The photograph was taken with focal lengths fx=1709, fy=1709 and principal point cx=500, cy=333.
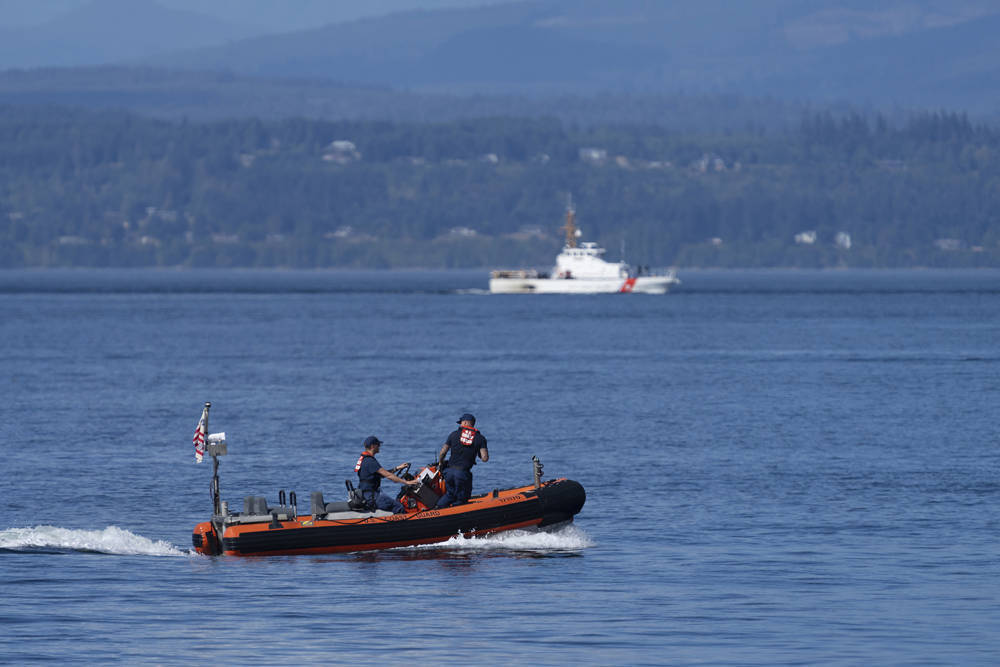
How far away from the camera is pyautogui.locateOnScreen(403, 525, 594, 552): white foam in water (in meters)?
35.6

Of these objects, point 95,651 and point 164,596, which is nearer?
point 95,651

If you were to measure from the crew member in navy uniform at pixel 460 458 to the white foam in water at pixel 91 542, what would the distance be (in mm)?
5633

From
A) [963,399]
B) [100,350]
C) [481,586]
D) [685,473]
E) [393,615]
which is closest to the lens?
[393,615]

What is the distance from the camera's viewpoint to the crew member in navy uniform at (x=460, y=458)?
35312 mm

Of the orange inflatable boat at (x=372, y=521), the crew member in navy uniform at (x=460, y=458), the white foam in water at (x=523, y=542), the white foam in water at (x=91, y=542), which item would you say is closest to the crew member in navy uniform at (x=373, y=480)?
the orange inflatable boat at (x=372, y=521)

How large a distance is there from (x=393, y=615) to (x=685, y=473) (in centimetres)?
1940

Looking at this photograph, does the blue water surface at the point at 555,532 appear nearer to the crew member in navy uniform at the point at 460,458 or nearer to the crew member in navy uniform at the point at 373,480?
the crew member in navy uniform at the point at 460,458

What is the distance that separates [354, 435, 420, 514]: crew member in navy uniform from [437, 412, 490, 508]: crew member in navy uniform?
749mm

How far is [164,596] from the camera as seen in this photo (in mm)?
31438

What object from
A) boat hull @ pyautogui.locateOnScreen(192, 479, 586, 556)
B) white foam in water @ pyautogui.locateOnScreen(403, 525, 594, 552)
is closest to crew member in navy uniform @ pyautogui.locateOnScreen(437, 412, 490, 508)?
boat hull @ pyautogui.locateOnScreen(192, 479, 586, 556)

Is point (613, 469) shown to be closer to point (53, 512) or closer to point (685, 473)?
point (685, 473)

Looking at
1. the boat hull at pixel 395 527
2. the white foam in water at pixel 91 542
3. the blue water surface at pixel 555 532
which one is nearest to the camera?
the blue water surface at pixel 555 532

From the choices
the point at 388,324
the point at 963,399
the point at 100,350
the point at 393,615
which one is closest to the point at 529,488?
the point at 393,615

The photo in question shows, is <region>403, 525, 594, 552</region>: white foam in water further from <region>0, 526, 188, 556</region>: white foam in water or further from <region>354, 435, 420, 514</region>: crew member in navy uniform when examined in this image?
<region>0, 526, 188, 556</region>: white foam in water
